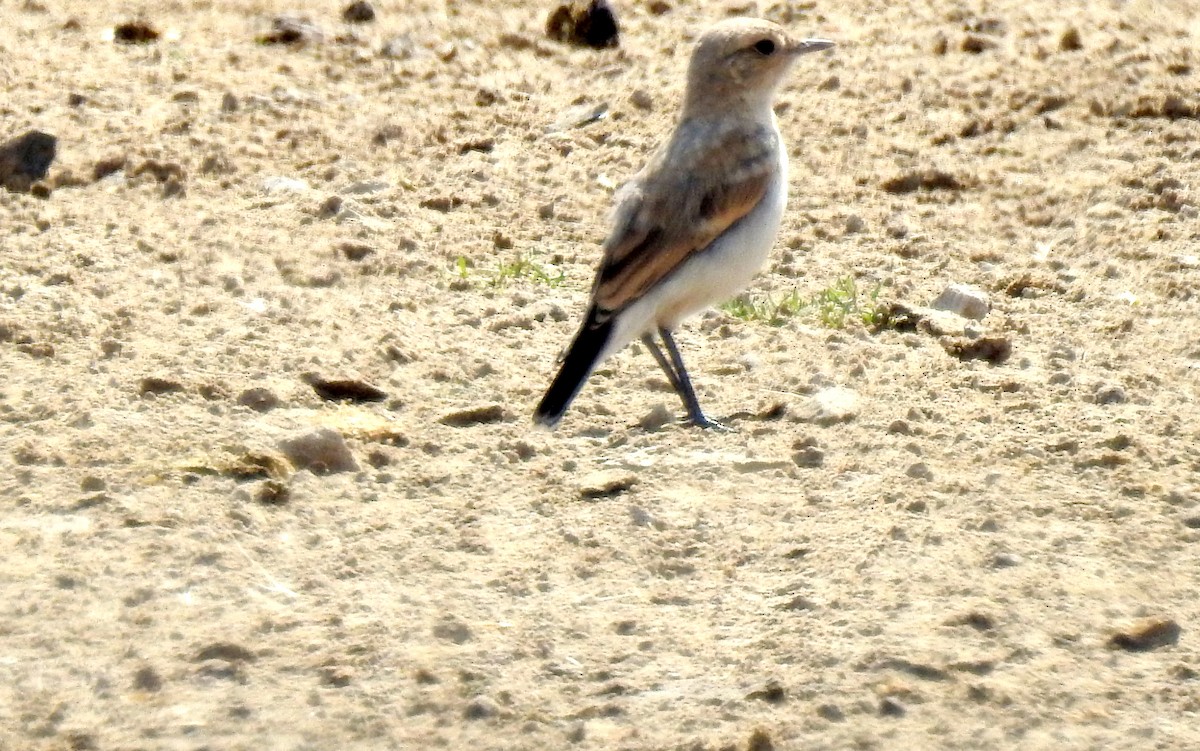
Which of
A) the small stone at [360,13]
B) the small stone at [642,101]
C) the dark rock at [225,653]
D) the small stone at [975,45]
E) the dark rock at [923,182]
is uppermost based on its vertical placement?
the small stone at [975,45]

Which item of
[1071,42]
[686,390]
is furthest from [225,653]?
[1071,42]

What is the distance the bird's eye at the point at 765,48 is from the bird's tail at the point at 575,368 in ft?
5.15

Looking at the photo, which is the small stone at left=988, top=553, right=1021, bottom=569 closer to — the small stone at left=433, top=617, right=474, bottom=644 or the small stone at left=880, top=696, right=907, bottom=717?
the small stone at left=880, top=696, right=907, bottom=717

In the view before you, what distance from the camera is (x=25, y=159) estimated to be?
8695mm

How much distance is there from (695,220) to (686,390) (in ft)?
2.33

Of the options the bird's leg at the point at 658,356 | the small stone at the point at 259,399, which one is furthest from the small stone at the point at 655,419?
the small stone at the point at 259,399

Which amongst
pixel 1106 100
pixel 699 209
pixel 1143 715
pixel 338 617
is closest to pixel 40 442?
pixel 338 617

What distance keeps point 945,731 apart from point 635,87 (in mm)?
5591

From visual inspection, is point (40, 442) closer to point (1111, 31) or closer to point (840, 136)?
point (840, 136)

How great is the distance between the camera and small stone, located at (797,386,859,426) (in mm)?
6637

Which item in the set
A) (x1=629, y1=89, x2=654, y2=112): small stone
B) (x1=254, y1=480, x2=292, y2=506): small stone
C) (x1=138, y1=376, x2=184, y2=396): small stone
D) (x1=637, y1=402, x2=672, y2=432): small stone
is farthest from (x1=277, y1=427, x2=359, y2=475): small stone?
(x1=629, y1=89, x2=654, y2=112): small stone

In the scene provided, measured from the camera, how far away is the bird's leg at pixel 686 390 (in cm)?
669

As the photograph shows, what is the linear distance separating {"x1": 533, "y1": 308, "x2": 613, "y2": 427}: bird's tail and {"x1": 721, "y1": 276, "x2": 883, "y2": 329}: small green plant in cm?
102

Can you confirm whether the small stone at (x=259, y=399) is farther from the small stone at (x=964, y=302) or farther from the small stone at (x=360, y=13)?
the small stone at (x=360, y=13)
